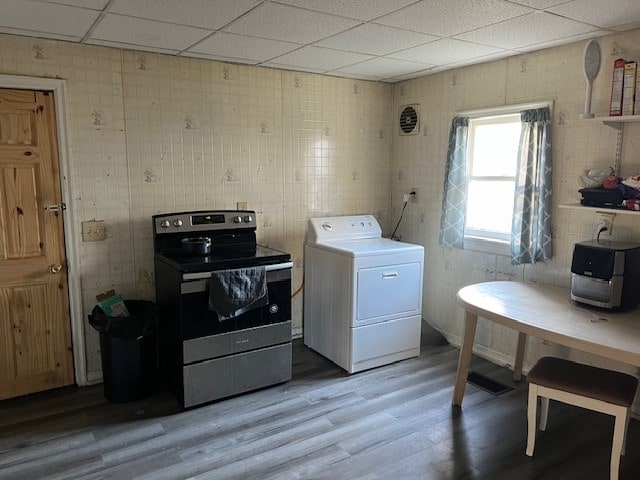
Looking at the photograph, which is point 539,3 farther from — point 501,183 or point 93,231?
point 93,231

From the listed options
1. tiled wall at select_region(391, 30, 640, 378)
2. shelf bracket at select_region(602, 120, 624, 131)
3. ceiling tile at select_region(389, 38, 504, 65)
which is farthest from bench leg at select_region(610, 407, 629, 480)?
ceiling tile at select_region(389, 38, 504, 65)

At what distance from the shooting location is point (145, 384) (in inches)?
118

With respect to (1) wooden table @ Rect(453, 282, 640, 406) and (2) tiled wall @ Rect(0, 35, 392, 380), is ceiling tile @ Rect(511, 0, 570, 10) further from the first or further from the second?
(2) tiled wall @ Rect(0, 35, 392, 380)

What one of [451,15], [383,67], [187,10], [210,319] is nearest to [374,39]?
[451,15]

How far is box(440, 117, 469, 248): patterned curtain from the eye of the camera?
3584 millimetres

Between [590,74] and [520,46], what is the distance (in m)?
0.49

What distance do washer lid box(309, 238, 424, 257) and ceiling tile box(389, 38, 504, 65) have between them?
1.32 metres

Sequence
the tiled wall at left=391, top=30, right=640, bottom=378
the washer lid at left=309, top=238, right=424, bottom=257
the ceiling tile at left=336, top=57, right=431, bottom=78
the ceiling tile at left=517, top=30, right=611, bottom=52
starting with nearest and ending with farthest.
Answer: the ceiling tile at left=517, top=30, right=611, bottom=52 → the tiled wall at left=391, top=30, right=640, bottom=378 → the washer lid at left=309, top=238, right=424, bottom=257 → the ceiling tile at left=336, top=57, right=431, bottom=78

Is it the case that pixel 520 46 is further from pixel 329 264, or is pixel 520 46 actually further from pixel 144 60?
pixel 144 60

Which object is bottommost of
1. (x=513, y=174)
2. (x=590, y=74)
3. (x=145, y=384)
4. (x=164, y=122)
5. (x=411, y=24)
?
(x=145, y=384)

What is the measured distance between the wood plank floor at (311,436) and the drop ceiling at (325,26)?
2.20m

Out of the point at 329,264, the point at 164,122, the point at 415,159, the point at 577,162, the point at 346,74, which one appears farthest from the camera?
the point at 415,159

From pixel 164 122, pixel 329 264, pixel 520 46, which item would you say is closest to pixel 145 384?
pixel 329 264

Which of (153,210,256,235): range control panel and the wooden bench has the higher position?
(153,210,256,235): range control panel
